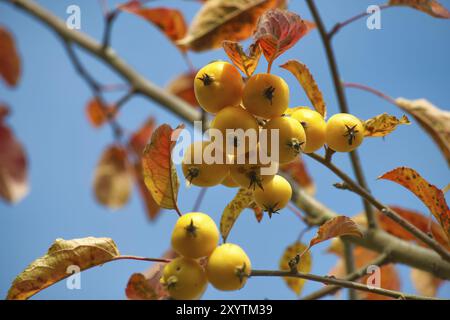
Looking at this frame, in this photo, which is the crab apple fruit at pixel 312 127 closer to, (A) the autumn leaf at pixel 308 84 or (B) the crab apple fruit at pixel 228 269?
(A) the autumn leaf at pixel 308 84

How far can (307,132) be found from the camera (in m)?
0.91

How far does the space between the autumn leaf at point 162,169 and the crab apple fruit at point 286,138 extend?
176 millimetres

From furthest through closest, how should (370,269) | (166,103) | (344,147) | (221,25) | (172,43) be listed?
(166,103) < (172,43) < (221,25) < (370,269) < (344,147)

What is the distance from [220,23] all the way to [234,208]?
2.14 ft

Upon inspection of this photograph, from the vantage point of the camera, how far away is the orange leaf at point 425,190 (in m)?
1.02

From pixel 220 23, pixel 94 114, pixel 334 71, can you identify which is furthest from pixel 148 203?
pixel 334 71

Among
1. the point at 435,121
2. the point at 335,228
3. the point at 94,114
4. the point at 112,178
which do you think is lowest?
the point at 335,228

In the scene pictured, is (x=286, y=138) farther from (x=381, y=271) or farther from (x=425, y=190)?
(x=381, y=271)

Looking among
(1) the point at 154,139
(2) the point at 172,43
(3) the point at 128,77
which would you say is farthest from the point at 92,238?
(3) the point at 128,77

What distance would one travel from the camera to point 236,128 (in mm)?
812

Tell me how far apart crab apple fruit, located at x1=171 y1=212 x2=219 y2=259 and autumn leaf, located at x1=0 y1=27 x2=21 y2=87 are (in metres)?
2.04

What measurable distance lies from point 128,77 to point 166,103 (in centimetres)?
25
